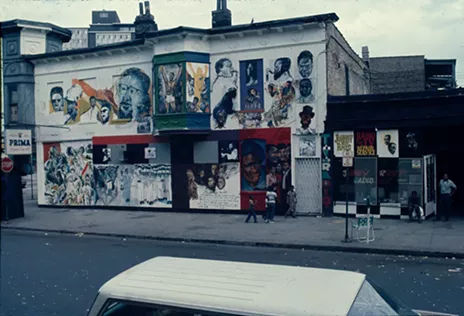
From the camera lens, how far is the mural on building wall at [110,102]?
83.4 ft

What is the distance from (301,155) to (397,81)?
55.1 ft

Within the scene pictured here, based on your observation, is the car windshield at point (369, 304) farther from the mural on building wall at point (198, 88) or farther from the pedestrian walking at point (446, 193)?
the mural on building wall at point (198, 88)

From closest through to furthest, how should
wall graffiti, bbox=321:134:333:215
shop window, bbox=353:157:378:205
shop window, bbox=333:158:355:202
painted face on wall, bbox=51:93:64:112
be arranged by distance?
shop window, bbox=353:157:378:205 → shop window, bbox=333:158:355:202 → wall graffiti, bbox=321:134:333:215 → painted face on wall, bbox=51:93:64:112

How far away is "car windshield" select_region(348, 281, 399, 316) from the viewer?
4336 millimetres

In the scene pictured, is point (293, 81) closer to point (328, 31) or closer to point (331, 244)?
point (328, 31)

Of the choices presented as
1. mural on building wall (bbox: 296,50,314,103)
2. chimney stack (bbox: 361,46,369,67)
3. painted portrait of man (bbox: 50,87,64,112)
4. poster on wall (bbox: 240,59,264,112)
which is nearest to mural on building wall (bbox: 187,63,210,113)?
poster on wall (bbox: 240,59,264,112)

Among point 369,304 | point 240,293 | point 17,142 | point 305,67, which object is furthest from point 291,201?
point 240,293

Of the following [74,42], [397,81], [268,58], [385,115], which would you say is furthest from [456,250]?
[74,42]

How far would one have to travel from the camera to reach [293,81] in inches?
871

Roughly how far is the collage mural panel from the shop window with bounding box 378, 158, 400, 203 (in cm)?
333

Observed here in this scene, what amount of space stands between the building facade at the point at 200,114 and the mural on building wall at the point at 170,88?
47mm

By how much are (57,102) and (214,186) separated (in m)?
10.9

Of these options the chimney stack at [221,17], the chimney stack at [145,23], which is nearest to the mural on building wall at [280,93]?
the chimney stack at [221,17]

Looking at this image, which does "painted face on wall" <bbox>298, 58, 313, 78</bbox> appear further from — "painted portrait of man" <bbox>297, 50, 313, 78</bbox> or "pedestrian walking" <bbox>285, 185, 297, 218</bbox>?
"pedestrian walking" <bbox>285, 185, 297, 218</bbox>
